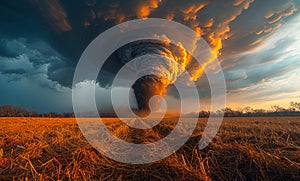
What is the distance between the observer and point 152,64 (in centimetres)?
4819

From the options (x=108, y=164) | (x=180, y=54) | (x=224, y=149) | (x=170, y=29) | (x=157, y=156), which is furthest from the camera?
(x=180, y=54)

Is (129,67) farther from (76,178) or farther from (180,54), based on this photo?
(76,178)

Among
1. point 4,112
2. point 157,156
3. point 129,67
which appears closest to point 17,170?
point 157,156

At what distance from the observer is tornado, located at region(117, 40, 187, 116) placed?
1850 inches

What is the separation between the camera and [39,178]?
2.75 meters

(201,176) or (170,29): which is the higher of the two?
(170,29)

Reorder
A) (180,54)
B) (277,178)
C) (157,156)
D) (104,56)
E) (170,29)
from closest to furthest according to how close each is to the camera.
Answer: (277,178) < (157,156) < (170,29) < (180,54) < (104,56)

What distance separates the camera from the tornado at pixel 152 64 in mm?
47000

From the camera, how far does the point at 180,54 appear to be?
4847 centimetres

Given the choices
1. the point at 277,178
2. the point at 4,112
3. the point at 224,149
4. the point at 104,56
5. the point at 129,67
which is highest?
the point at 104,56

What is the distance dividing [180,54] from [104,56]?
18.7 meters

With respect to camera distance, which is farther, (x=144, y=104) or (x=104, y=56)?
(x=104, y=56)

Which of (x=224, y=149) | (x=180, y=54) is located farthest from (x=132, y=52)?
(x=224, y=149)

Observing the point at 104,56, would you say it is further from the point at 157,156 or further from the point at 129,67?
the point at 157,156
